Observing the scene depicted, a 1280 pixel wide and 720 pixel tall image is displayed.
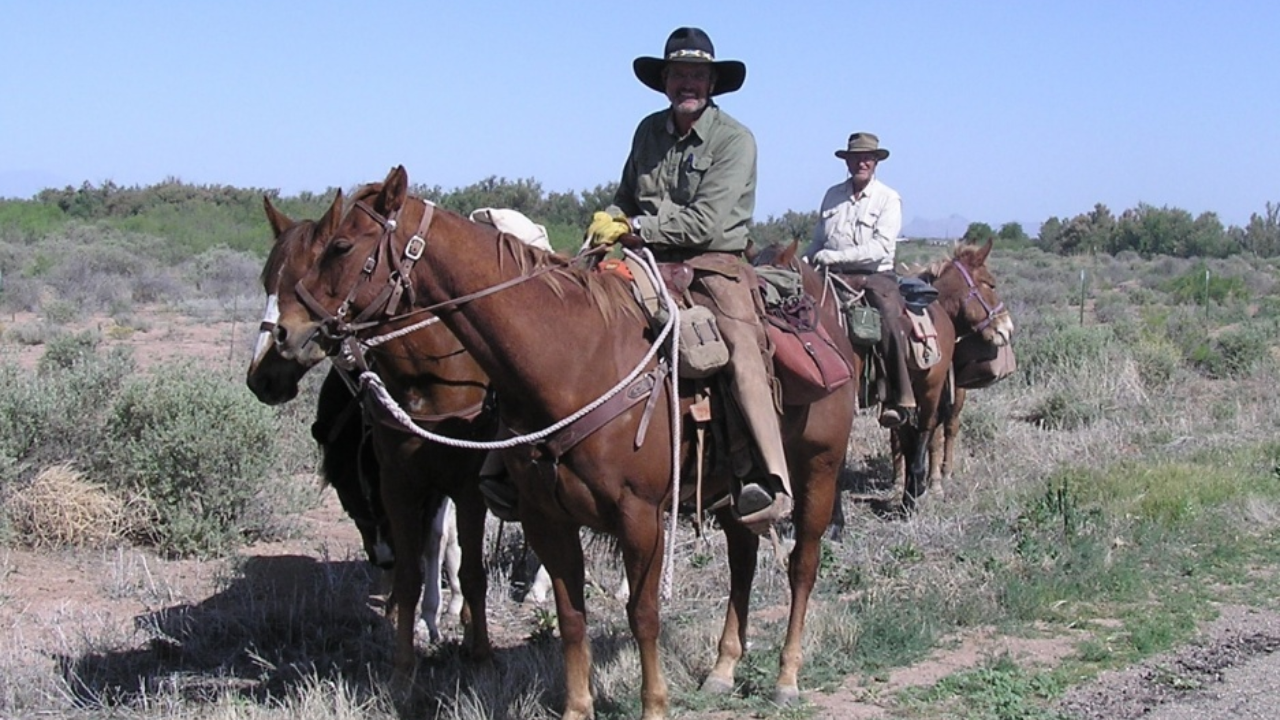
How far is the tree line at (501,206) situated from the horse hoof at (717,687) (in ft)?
66.4

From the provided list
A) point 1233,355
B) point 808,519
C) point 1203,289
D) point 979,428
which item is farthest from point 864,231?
point 1203,289

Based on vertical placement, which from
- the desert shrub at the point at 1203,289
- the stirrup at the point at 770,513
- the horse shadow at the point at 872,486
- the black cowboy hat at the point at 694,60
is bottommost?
the horse shadow at the point at 872,486

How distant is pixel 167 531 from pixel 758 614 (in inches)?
164

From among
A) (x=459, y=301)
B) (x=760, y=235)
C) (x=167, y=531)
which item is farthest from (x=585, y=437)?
(x=760, y=235)

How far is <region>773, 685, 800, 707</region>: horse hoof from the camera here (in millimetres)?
6461

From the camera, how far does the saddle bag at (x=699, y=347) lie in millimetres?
5805

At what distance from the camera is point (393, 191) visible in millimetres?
5137

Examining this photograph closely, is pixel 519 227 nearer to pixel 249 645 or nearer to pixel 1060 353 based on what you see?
pixel 249 645

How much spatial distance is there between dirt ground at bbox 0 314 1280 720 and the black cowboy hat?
300 cm

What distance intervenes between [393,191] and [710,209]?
1733 millimetres

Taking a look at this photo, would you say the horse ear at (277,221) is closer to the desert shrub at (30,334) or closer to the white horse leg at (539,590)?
the white horse leg at (539,590)

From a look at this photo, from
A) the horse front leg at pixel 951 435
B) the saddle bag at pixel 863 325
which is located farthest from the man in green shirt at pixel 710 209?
the horse front leg at pixel 951 435

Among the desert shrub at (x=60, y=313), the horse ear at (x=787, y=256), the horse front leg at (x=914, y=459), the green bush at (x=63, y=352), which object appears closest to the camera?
the horse ear at (x=787, y=256)

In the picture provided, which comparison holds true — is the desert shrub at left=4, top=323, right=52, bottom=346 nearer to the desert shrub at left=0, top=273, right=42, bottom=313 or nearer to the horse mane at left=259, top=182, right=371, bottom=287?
the desert shrub at left=0, top=273, right=42, bottom=313
